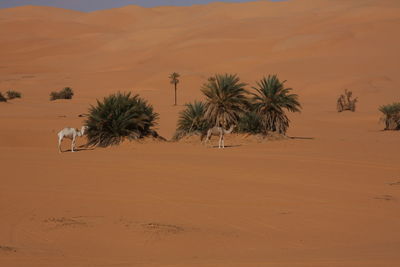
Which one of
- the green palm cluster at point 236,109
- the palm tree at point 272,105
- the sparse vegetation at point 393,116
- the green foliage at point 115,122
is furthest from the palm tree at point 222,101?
the sparse vegetation at point 393,116

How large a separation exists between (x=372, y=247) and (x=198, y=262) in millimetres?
2428

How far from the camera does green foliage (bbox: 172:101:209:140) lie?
21594mm

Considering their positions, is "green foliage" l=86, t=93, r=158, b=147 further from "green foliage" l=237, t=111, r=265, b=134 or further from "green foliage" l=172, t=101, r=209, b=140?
"green foliage" l=237, t=111, r=265, b=134

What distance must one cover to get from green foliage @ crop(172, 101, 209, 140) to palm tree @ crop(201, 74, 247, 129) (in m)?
0.53

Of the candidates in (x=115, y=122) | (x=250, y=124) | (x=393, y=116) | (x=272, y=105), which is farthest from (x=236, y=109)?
(x=393, y=116)

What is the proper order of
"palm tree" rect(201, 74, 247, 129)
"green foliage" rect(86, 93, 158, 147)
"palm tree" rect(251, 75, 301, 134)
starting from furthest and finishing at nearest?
1. "palm tree" rect(251, 75, 301, 134)
2. "palm tree" rect(201, 74, 247, 129)
3. "green foliage" rect(86, 93, 158, 147)

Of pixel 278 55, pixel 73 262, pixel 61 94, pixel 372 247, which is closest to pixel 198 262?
pixel 73 262

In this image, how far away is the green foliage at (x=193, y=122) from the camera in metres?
21.6

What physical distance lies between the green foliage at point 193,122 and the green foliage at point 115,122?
202 centimetres

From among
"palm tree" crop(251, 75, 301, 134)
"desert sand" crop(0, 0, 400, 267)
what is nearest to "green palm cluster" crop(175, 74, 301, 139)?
"palm tree" crop(251, 75, 301, 134)

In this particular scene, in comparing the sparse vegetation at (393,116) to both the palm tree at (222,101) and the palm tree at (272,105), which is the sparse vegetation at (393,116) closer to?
the palm tree at (272,105)

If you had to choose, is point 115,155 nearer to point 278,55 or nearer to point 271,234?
point 271,234

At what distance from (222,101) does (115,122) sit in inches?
166

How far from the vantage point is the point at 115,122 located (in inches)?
754
